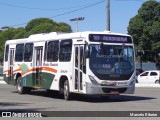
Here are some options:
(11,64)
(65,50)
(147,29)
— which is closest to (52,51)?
(65,50)

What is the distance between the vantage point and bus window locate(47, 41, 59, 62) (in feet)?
69.1

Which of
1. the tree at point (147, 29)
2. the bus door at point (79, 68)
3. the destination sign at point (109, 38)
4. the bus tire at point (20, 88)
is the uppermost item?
the tree at point (147, 29)

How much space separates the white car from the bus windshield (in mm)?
21215

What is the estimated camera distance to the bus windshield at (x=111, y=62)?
18.5 m

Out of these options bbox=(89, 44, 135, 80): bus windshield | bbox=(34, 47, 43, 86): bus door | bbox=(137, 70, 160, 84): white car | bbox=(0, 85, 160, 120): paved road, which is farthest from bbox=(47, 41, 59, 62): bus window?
bbox=(137, 70, 160, 84): white car

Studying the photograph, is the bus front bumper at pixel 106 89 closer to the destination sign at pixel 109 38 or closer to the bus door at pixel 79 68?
the bus door at pixel 79 68

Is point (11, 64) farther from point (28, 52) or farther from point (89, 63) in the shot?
point (89, 63)

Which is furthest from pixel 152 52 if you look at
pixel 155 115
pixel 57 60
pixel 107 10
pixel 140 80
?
pixel 155 115

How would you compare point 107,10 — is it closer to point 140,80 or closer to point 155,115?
point 140,80

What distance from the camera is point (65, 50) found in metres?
20.2

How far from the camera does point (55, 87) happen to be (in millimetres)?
20734

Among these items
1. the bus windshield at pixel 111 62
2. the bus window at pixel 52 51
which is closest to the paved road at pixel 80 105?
the bus windshield at pixel 111 62

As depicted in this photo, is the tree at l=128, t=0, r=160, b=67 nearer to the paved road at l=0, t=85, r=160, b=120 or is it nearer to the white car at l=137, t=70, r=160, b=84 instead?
the white car at l=137, t=70, r=160, b=84

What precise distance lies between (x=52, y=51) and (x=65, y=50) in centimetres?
137
